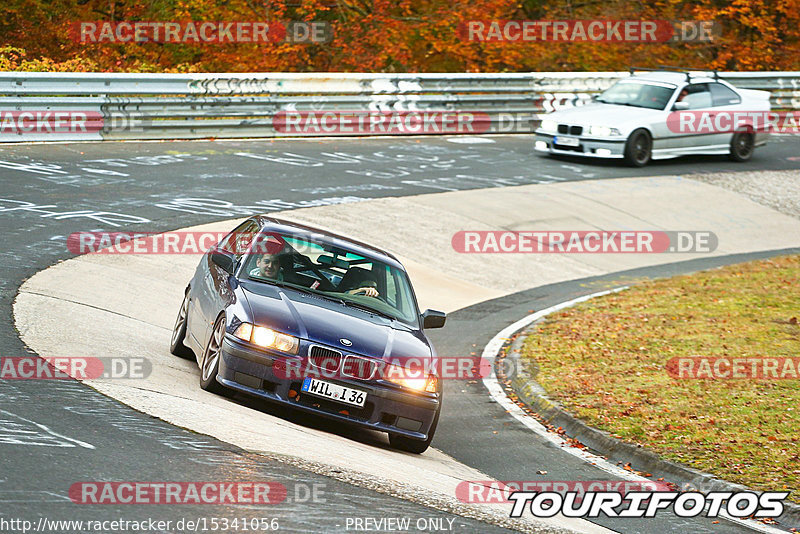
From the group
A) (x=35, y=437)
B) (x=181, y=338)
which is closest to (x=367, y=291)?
(x=181, y=338)

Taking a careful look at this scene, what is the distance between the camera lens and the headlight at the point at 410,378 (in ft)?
26.9

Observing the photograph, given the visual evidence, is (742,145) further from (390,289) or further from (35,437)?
(35,437)

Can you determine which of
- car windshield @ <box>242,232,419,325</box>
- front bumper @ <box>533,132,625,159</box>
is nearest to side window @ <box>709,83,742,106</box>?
front bumper @ <box>533,132,625,159</box>

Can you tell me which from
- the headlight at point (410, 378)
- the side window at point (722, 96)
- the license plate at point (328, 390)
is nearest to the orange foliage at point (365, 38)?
the side window at point (722, 96)

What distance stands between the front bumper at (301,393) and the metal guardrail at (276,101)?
12.9 metres

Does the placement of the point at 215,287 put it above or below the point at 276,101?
below

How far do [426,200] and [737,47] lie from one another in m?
21.9

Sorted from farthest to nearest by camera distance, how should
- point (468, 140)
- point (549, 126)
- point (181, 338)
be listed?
point (468, 140)
point (549, 126)
point (181, 338)

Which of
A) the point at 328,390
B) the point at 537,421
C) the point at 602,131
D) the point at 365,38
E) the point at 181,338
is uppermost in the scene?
the point at 365,38

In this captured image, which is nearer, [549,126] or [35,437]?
[35,437]

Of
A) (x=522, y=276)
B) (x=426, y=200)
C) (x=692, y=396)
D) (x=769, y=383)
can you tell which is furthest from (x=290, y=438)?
(x=426, y=200)

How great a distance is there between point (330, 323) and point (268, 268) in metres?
1.11

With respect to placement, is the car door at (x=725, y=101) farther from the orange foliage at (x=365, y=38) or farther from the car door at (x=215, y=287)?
the car door at (x=215, y=287)

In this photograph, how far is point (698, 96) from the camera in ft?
81.4
